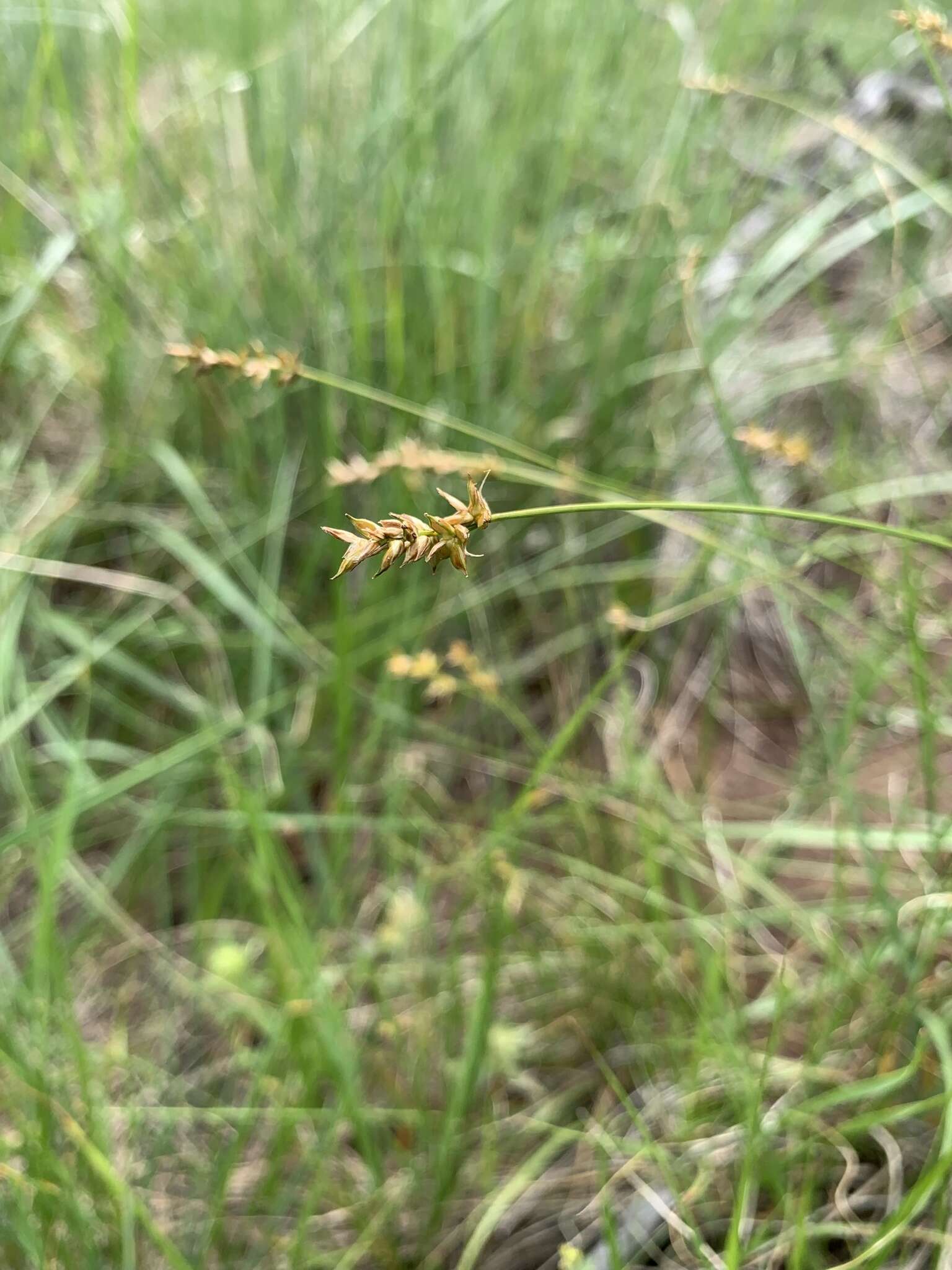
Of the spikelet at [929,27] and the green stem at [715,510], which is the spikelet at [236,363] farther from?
the spikelet at [929,27]

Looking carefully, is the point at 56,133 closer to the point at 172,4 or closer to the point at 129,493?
the point at 172,4

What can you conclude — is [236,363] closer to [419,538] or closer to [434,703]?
[419,538]

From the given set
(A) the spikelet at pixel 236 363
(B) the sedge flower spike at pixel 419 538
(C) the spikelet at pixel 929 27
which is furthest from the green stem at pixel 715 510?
(C) the spikelet at pixel 929 27

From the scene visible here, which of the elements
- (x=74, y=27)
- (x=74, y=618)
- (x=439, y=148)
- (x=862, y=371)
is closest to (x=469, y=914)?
(x=74, y=618)

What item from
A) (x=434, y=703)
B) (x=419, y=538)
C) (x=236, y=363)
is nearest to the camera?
(x=419, y=538)

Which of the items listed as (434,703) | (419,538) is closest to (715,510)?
(419,538)
